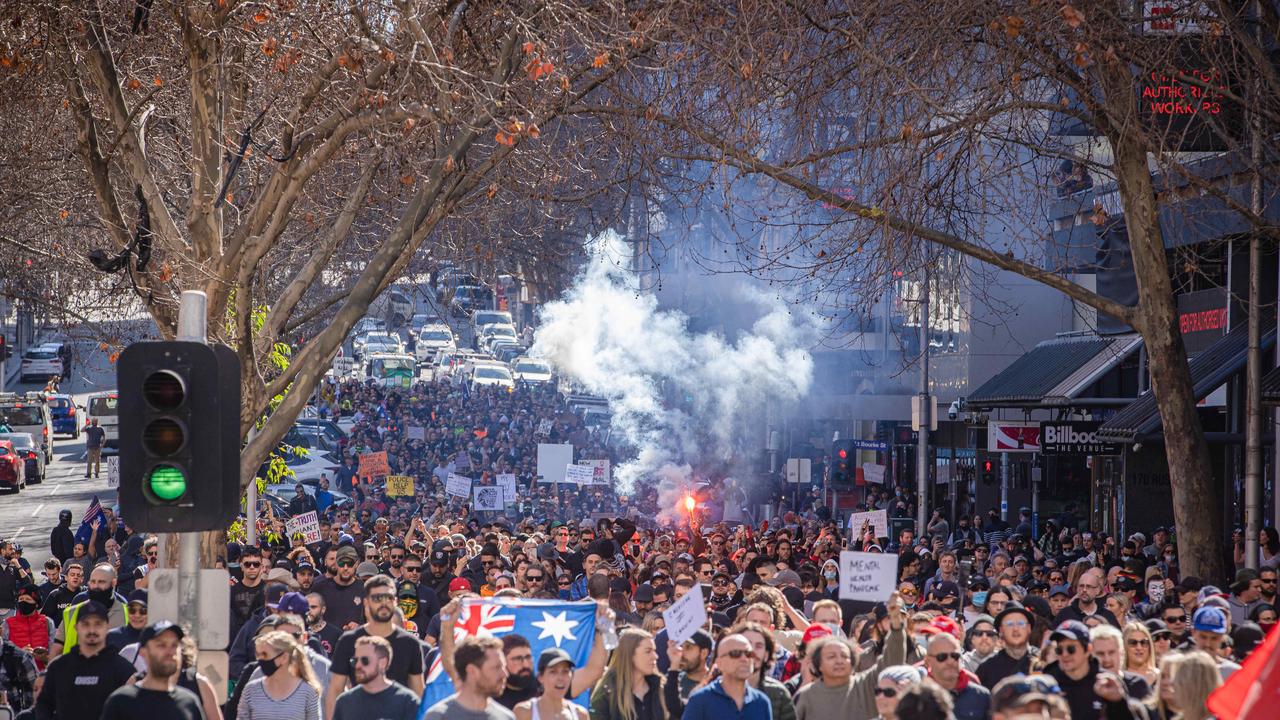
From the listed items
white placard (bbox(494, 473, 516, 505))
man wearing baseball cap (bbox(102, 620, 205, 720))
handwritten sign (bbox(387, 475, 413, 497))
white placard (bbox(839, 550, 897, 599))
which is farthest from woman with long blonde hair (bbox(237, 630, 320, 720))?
handwritten sign (bbox(387, 475, 413, 497))

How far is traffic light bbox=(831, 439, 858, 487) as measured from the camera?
35.8 m

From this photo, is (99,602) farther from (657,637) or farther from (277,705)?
(657,637)

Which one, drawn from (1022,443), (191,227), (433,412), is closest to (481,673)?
(191,227)

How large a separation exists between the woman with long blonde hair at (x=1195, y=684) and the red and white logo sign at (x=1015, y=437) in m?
19.2

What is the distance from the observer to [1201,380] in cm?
2180

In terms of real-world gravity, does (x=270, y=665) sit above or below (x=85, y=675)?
above

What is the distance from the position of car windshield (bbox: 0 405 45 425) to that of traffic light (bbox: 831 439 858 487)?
2129cm

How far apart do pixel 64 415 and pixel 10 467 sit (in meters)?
14.0

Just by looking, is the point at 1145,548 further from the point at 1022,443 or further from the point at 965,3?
the point at 965,3

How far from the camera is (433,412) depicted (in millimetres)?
48344

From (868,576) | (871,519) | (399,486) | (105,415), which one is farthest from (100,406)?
(868,576)

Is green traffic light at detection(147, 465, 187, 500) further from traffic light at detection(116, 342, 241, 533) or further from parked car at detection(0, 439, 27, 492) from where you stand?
parked car at detection(0, 439, 27, 492)

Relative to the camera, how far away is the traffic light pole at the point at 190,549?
820cm

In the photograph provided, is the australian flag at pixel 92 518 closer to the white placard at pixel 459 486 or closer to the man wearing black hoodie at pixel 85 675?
the white placard at pixel 459 486
